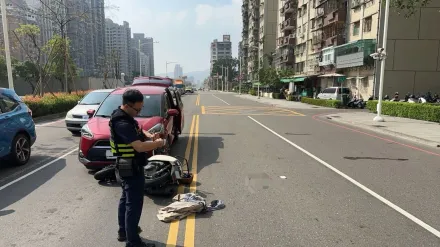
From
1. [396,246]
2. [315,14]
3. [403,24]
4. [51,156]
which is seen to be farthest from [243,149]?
[315,14]

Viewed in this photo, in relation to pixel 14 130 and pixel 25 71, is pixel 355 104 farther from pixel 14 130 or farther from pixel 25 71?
pixel 25 71

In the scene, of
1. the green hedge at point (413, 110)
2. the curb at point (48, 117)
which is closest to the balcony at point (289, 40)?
the green hedge at point (413, 110)

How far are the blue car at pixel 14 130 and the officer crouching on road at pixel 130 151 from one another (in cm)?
457

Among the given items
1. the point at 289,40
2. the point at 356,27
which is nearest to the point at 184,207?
the point at 356,27

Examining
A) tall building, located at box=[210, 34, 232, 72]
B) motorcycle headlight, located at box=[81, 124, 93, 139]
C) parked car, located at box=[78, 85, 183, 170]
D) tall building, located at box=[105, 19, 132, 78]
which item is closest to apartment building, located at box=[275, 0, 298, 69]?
tall building, located at box=[105, 19, 132, 78]

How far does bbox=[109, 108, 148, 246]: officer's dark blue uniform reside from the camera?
3.37 meters

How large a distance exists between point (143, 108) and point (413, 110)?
54.1 ft

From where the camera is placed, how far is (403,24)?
30.9 meters

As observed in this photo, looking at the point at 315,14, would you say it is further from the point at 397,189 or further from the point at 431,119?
the point at 397,189

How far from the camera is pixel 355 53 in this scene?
3356 centimetres

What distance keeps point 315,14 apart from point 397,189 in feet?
153

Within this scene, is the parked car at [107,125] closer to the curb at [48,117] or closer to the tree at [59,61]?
the curb at [48,117]

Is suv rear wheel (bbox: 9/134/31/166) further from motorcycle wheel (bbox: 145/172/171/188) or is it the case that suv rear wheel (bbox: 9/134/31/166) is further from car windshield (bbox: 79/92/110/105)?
car windshield (bbox: 79/92/110/105)

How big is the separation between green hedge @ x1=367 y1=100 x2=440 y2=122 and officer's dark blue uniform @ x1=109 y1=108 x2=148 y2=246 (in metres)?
17.5
